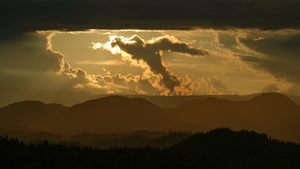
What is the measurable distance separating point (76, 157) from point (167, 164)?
74.2 feet

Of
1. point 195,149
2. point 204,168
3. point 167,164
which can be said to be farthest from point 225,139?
point 167,164

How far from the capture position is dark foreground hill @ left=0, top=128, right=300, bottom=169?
298ft

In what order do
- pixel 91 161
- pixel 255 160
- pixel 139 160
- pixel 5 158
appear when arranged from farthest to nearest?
pixel 255 160, pixel 139 160, pixel 91 161, pixel 5 158

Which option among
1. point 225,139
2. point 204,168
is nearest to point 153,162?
point 204,168

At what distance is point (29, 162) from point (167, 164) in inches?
1339

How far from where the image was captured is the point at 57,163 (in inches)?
3568

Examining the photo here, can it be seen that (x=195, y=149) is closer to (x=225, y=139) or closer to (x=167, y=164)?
(x=225, y=139)

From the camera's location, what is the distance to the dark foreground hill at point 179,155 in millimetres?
90750

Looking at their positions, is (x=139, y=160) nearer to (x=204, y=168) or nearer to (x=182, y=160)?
(x=182, y=160)

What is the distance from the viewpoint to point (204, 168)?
116 meters

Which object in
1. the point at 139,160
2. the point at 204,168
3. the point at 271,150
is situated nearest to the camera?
the point at 139,160

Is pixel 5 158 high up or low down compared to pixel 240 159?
down

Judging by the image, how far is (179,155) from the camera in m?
113

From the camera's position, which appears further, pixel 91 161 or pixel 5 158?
pixel 91 161
